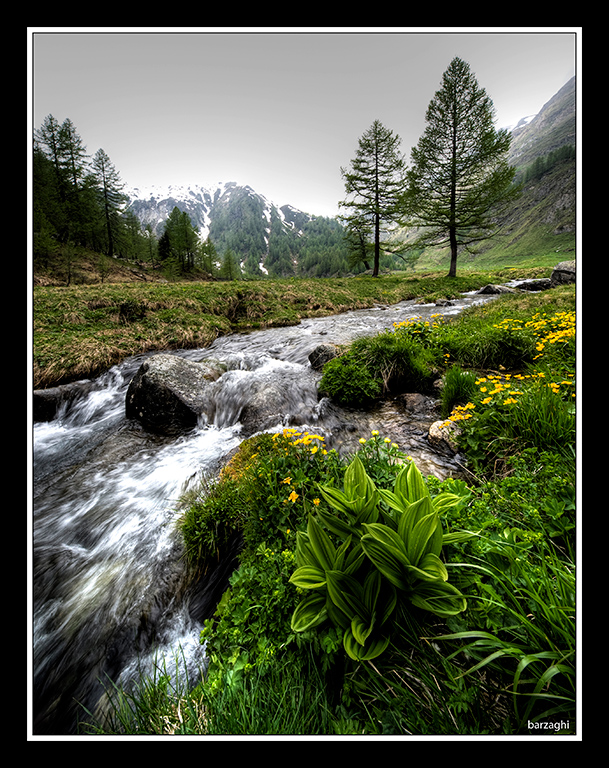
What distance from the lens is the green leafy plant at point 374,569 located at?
1321 millimetres

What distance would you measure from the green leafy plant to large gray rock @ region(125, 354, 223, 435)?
5046 millimetres

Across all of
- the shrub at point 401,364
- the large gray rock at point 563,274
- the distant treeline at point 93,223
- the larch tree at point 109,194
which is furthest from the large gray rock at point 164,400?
the larch tree at point 109,194

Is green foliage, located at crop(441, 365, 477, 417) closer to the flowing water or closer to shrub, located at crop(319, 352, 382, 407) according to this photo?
the flowing water

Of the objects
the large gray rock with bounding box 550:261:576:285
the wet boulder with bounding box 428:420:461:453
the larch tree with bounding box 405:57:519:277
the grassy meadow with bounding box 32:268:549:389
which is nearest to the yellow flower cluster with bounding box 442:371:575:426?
the wet boulder with bounding box 428:420:461:453

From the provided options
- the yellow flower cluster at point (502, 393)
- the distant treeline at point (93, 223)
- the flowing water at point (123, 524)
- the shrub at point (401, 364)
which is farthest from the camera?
the distant treeline at point (93, 223)

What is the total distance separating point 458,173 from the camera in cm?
2136

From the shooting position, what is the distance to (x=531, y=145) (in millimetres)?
96500

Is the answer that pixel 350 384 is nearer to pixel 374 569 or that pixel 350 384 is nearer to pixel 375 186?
pixel 374 569

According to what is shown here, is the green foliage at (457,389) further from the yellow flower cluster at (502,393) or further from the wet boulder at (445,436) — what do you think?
the wet boulder at (445,436)

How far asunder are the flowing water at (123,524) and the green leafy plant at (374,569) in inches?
59.8

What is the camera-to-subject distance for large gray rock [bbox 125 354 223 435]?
6.02 m

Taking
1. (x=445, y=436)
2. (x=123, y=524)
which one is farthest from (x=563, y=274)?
(x=123, y=524)
